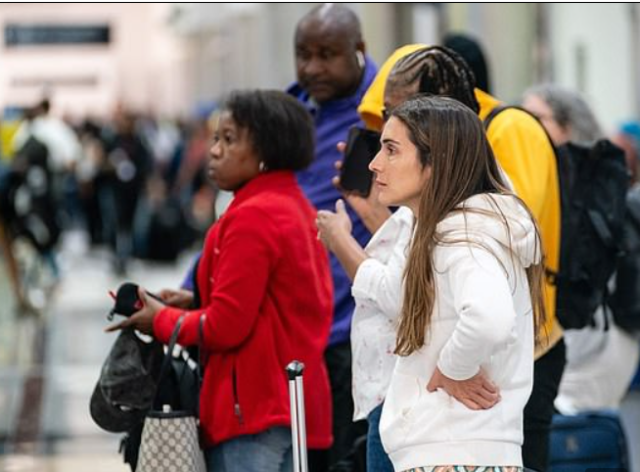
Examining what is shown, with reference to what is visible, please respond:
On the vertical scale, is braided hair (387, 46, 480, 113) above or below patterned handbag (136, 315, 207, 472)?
above

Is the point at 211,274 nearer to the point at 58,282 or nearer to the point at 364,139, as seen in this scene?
the point at 364,139

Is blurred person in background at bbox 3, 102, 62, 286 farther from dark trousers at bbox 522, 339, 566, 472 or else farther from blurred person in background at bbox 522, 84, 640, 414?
dark trousers at bbox 522, 339, 566, 472

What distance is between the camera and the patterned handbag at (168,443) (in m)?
4.04

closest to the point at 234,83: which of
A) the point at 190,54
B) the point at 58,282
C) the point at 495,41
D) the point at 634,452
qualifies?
the point at 190,54

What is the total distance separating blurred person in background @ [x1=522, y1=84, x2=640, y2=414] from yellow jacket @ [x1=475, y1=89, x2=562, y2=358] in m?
1.56

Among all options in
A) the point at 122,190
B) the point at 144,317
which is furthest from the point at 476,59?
the point at 122,190

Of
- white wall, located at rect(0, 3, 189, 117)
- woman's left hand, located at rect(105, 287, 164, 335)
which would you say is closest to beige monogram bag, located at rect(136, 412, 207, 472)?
woman's left hand, located at rect(105, 287, 164, 335)

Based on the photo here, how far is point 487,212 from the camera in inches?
132

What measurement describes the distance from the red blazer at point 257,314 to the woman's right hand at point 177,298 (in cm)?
26

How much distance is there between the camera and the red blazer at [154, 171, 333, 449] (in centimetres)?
420

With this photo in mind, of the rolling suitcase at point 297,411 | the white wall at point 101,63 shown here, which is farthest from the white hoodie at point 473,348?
the white wall at point 101,63

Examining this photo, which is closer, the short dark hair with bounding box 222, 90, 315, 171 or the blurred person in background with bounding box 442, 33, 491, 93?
the short dark hair with bounding box 222, 90, 315, 171

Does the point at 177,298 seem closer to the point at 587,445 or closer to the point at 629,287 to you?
the point at 587,445

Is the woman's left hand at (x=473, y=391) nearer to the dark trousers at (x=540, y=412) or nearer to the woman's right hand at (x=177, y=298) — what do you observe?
the dark trousers at (x=540, y=412)
